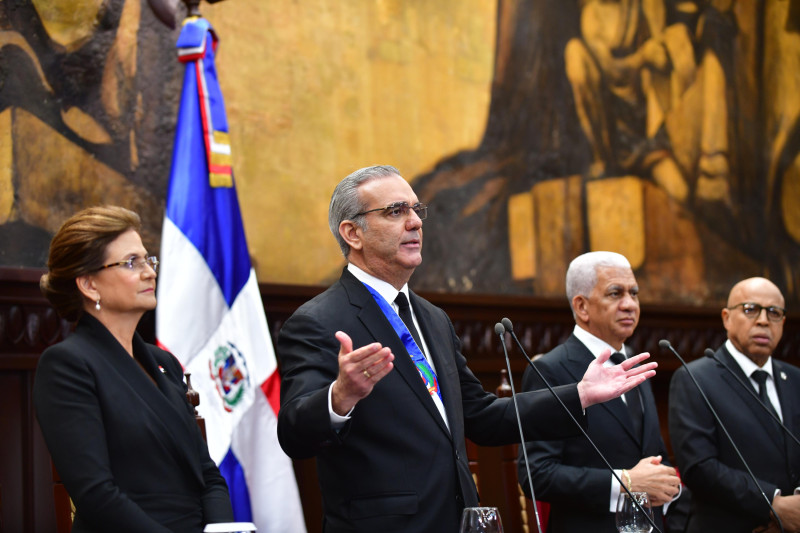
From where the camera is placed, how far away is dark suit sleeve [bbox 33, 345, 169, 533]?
8.61ft

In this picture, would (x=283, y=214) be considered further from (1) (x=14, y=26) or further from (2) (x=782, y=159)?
(2) (x=782, y=159)

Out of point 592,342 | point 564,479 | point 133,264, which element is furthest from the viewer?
point 592,342

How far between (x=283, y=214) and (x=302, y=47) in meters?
1.11

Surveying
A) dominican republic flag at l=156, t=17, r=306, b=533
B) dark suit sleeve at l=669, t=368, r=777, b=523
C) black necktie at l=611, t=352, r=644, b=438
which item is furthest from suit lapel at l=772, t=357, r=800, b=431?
dominican republic flag at l=156, t=17, r=306, b=533

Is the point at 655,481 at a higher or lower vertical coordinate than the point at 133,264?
lower

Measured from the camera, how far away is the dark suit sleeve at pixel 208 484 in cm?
293

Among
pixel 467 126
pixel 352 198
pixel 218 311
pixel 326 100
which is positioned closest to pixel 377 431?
pixel 352 198

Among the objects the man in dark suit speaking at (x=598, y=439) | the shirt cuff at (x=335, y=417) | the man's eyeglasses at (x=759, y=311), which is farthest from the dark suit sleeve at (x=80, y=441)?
the man's eyeglasses at (x=759, y=311)

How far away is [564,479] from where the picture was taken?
148 inches

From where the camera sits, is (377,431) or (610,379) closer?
(377,431)

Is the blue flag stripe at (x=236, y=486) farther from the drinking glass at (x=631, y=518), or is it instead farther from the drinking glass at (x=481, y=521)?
the drinking glass at (x=481, y=521)

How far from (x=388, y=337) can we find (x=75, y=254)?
3.31 feet

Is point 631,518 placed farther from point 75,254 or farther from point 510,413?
point 75,254

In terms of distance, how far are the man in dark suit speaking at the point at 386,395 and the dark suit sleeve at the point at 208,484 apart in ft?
1.02
